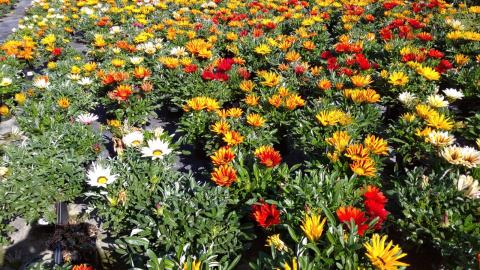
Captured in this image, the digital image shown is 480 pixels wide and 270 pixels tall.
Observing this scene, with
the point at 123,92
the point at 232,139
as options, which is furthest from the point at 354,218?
the point at 123,92

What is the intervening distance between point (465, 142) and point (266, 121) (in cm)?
257

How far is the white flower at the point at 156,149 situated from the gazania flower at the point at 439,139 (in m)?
2.24

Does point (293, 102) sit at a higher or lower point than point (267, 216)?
higher

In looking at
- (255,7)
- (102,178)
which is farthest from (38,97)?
(255,7)

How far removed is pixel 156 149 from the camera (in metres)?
2.61

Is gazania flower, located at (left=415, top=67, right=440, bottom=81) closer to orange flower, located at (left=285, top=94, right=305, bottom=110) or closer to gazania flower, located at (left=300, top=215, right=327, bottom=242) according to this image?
orange flower, located at (left=285, top=94, right=305, bottom=110)

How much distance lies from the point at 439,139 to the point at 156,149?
7.92 feet

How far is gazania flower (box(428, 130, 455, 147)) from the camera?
2.44m

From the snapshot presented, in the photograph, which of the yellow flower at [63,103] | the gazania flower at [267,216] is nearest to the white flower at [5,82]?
the yellow flower at [63,103]

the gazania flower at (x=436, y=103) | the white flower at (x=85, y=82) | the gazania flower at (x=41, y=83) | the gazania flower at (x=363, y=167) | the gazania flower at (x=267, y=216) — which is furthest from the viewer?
the white flower at (x=85, y=82)

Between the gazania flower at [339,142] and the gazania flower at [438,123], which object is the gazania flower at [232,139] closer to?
the gazania flower at [339,142]

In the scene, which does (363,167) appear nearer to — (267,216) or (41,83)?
(267,216)

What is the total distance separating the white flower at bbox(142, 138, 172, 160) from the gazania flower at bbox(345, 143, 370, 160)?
1.50m

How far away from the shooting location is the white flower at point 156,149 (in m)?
2.54
